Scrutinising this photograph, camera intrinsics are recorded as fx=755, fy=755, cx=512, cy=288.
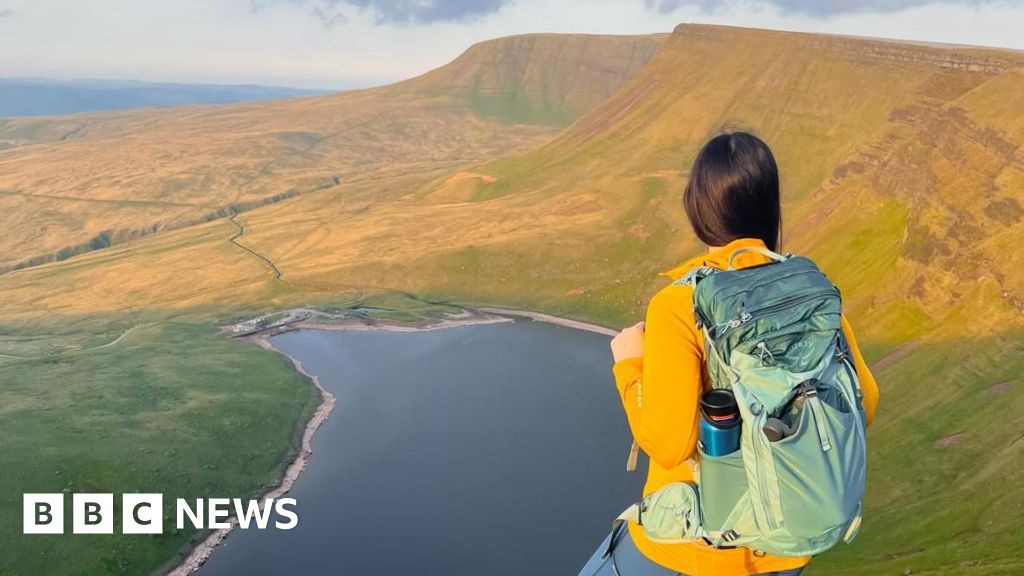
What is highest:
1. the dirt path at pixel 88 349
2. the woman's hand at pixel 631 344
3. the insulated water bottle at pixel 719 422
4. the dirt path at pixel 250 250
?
the woman's hand at pixel 631 344

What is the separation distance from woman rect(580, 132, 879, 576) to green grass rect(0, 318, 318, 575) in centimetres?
5670

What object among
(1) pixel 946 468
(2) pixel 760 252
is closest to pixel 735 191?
(2) pixel 760 252

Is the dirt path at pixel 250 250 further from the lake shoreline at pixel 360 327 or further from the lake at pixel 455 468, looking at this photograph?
the lake at pixel 455 468

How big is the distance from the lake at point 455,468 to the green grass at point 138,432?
4847mm

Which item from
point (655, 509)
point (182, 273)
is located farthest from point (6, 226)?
point (655, 509)

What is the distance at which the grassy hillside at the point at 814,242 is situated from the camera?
57.2 meters

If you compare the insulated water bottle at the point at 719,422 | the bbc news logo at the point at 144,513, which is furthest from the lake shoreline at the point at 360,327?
the insulated water bottle at the point at 719,422

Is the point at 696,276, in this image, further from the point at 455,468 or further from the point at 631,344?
the point at 455,468

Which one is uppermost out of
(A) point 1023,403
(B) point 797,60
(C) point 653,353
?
(B) point 797,60

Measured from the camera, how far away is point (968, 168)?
88.2m

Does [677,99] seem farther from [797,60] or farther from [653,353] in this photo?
[653,353]

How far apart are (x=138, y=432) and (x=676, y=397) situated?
74301 mm

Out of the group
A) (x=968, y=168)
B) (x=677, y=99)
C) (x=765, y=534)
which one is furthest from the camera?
(x=677, y=99)

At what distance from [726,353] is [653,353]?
45cm
